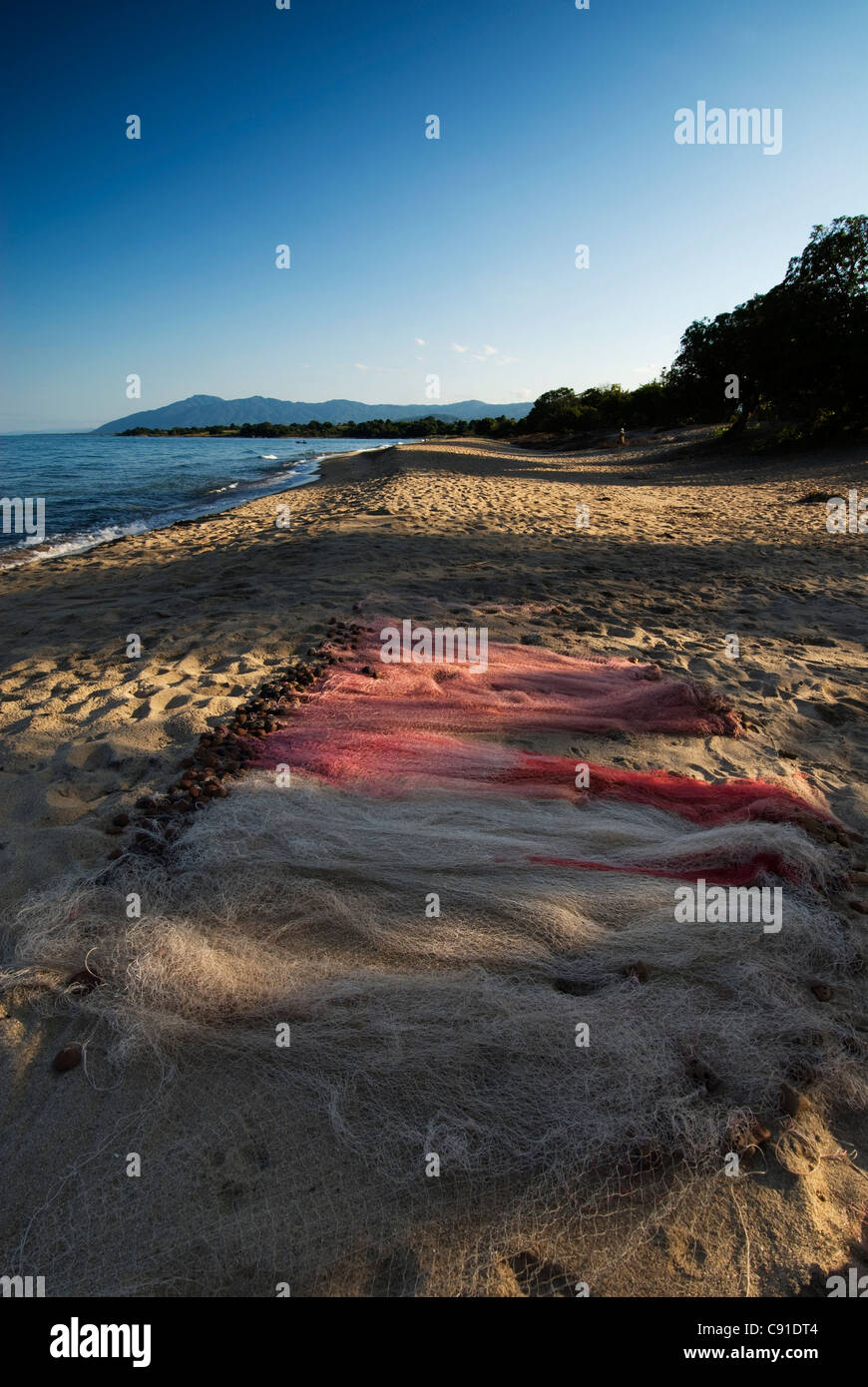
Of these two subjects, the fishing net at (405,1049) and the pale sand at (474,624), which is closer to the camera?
the fishing net at (405,1049)

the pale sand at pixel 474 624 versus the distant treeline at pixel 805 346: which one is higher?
the distant treeline at pixel 805 346

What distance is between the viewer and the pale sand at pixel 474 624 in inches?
68.8

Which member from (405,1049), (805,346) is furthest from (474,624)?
(805,346)

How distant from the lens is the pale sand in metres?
1.75

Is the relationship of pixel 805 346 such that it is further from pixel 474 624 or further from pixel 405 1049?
pixel 405 1049

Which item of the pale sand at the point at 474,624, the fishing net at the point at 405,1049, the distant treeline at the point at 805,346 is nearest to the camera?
the fishing net at the point at 405,1049

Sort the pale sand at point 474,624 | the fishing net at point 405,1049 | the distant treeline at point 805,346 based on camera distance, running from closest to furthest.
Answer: the fishing net at point 405,1049
the pale sand at point 474,624
the distant treeline at point 805,346

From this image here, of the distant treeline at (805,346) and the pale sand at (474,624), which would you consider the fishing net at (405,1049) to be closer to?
the pale sand at (474,624)

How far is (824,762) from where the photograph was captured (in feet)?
11.6

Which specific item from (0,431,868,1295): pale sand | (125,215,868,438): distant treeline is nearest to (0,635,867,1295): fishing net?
(0,431,868,1295): pale sand

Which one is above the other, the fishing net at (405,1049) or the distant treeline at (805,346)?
the distant treeline at (805,346)

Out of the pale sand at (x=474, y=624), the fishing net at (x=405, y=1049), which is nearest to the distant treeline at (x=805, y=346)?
the pale sand at (x=474, y=624)

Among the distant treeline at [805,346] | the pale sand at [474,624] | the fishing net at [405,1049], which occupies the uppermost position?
the distant treeline at [805,346]

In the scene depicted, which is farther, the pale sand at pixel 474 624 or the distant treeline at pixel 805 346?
the distant treeline at pixel 805 346
